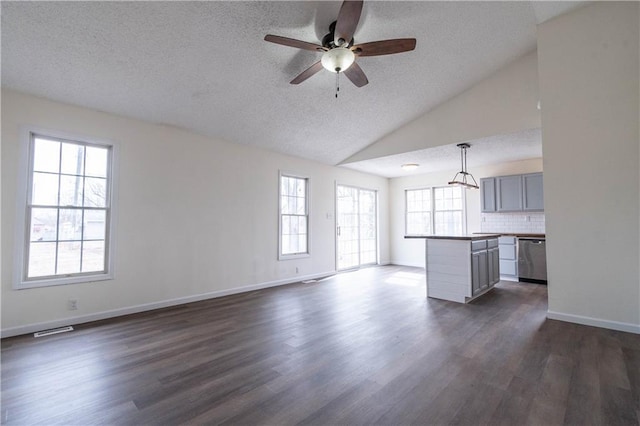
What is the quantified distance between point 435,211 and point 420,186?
0.80 meters

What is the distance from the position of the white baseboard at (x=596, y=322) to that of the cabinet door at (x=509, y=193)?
3.18 metres

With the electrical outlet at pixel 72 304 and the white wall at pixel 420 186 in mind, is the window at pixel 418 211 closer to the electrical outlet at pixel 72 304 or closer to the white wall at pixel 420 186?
the white wall at pixel 420 186

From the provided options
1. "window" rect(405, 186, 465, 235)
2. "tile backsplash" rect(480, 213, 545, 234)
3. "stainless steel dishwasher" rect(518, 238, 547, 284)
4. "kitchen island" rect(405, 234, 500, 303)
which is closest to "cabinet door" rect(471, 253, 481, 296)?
"kitchen island" rect(405, 234, 500, 303)

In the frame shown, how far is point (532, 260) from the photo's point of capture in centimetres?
575

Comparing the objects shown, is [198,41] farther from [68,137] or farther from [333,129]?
[333,129]

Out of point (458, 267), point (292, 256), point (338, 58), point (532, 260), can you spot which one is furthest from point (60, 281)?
point (532, 260)

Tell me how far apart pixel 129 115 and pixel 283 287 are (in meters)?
3.70

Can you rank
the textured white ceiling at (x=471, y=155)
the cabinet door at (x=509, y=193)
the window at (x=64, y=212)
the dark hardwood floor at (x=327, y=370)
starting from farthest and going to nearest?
the cabinet door at (x=509, y=193), the textured white ceiling at (x=471, y=155), the window at (x=64, y=212), the dark hardwood floor at (x=327, y=370)

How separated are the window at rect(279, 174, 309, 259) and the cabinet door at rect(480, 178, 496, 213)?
4014 mm

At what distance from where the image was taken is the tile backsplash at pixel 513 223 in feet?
20.4

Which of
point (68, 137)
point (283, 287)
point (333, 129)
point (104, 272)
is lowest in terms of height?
point (283, 287)

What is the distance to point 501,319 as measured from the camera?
361cm

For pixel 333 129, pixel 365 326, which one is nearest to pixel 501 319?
pixel 365 326

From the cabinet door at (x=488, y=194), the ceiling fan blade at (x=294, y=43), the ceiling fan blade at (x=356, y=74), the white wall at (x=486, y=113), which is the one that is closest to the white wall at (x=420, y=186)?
the cabinet door at (x=488, y=194)
